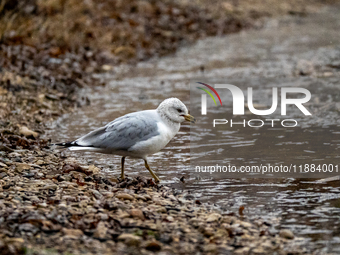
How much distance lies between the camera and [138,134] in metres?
5.37

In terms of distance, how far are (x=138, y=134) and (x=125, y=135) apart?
0.48 feet

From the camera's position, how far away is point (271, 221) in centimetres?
443

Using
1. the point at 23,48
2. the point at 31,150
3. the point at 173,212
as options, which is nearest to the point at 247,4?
the point at 23,48

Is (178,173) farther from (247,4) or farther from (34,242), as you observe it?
(247,4)

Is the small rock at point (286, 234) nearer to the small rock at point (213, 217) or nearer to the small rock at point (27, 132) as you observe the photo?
the small rock at point (213, 217)

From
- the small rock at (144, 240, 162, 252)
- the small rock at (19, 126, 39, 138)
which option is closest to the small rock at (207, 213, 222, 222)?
the small rock at (144, 240, 162, 252)

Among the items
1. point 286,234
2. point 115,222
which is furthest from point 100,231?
point 286,234

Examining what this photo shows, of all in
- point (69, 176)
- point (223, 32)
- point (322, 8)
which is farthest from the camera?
point (322, 8)

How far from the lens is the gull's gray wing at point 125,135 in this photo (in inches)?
211

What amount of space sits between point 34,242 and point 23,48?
9190 millimetres

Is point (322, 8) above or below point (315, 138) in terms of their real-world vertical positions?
above

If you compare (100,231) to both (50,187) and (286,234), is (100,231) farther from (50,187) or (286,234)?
(286,234)

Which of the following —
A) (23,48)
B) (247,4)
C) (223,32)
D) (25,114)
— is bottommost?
(25,114)

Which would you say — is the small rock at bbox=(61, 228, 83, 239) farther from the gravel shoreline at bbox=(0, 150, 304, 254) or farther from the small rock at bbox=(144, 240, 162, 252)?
the small rock at bbox=(144, 240, 162, 252)
